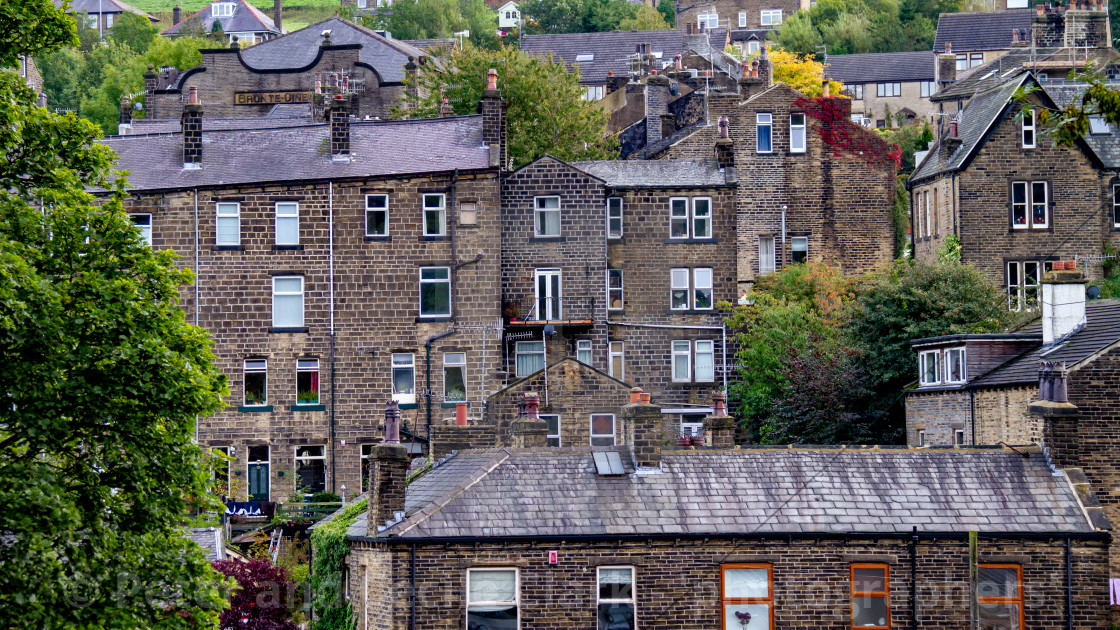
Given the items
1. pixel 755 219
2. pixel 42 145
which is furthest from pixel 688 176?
pixel 42 145

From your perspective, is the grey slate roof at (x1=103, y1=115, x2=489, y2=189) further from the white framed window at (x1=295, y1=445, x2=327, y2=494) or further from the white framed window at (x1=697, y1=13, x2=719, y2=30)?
the white framed window at (x1=697, y1=13, x2=719, y2=30)

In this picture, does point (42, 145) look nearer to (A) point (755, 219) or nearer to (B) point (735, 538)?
(B) point (735, 538)

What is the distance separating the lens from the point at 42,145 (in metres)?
23.7

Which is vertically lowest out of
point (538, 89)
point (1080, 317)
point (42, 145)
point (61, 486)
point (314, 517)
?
point (314, 517)

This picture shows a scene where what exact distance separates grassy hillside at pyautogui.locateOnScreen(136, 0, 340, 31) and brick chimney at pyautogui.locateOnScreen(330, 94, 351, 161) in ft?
404

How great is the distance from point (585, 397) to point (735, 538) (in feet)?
49.7

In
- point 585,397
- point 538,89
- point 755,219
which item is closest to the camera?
point 585,397

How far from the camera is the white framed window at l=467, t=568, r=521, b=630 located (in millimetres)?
29609

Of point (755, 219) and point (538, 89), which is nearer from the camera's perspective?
point (755, 219)

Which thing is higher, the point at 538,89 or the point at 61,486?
the point at 538,89

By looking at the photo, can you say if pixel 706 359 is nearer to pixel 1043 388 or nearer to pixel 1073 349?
pixel 1073 349

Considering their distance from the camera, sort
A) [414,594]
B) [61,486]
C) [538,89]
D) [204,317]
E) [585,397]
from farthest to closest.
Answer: [538,89]
[204,317]
[585,397]
[414,594]
[61,486]

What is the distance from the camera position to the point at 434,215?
5316cm

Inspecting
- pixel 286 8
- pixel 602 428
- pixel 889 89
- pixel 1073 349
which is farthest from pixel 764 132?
pixel 286 8
